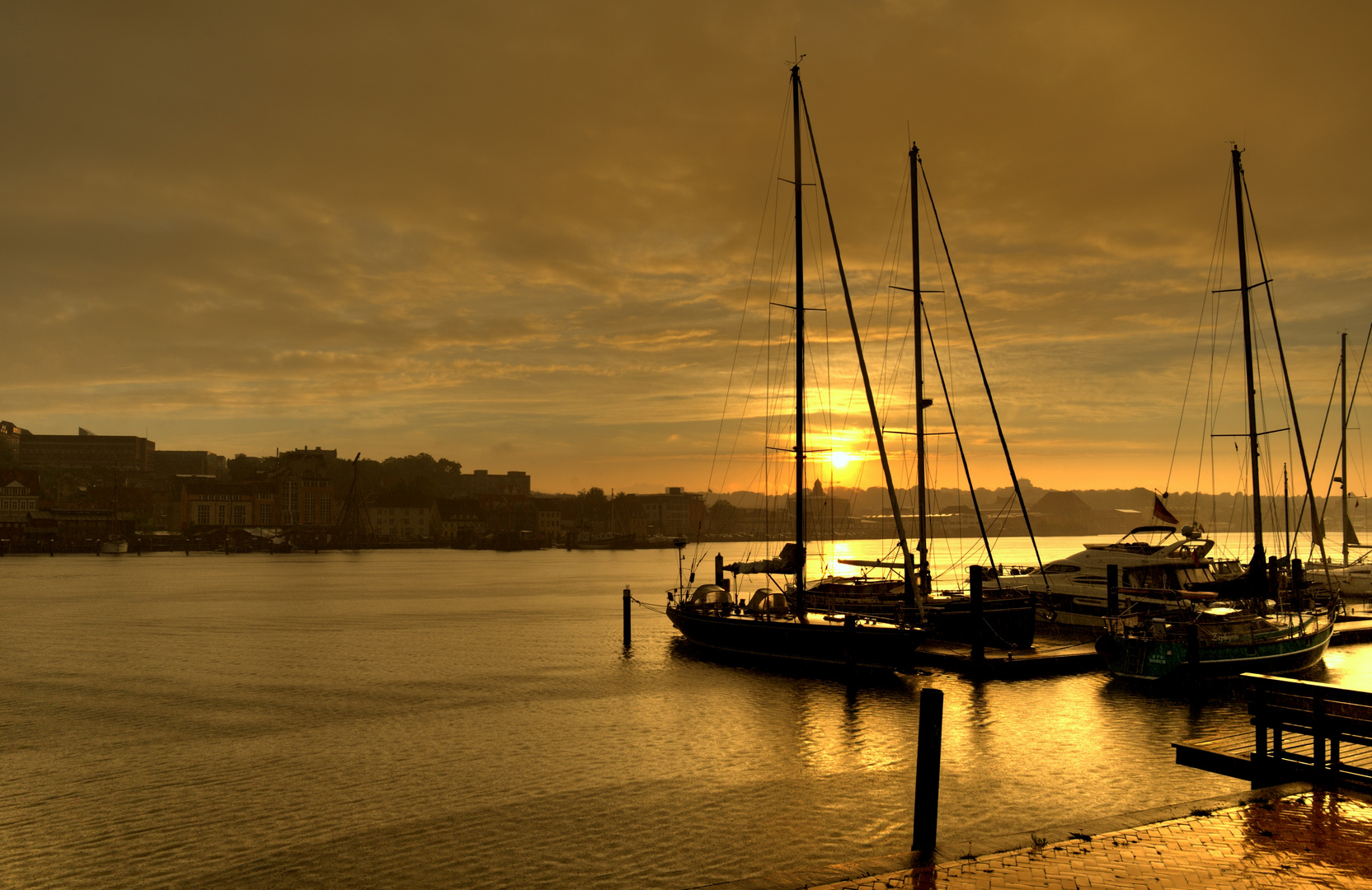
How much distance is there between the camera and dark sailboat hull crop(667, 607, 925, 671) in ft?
110

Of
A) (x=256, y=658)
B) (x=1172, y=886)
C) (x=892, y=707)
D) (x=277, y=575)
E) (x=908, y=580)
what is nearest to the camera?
(x=1172, y=886)

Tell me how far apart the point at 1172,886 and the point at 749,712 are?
20.5 metres

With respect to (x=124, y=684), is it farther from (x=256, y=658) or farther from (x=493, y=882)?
(x=493, y=882)

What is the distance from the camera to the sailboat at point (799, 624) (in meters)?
33.8

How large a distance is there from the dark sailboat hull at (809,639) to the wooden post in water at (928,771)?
62.7ft

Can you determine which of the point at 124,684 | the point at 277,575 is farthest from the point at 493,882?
the point at 277,575

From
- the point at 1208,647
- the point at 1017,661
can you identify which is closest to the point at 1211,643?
the point at 1208,647

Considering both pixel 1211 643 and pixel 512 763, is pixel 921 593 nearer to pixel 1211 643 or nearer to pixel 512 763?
pixel 1211 643

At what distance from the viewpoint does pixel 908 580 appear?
35.7 metres

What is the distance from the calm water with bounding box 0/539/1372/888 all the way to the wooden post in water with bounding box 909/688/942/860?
263 cm

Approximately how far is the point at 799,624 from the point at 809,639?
2.52ft

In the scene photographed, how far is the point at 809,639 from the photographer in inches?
1425

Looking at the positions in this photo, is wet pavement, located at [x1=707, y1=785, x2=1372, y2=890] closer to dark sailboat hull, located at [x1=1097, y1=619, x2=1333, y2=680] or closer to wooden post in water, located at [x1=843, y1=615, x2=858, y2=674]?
dark sailboat hull, located at [x1=1097, y1=619, x2=1333, y2=680]

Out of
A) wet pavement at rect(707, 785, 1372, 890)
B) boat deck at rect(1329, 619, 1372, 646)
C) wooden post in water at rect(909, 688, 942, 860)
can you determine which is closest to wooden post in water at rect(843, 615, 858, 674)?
wooden post in water at rect(909, 688, 942, 860)
